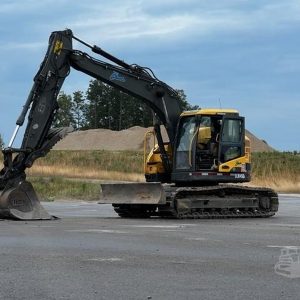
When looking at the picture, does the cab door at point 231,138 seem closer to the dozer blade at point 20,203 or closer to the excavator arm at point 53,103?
the excavator arm at point 53,103

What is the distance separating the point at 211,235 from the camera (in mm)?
14203

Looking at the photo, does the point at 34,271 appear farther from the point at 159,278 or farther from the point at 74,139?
the point at 74,139

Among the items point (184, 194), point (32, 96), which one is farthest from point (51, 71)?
point (184, 194)

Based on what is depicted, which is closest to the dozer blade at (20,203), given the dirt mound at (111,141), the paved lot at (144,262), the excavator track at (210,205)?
the paved lot at (144,262)

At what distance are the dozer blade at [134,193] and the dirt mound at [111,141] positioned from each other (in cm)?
8555

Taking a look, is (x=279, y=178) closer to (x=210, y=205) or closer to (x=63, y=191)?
(x=63, y=191)

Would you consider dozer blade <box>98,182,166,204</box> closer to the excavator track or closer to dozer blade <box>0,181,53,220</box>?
the excavator track

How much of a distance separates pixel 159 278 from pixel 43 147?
1062 cm

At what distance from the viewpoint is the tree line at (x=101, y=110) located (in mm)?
131125

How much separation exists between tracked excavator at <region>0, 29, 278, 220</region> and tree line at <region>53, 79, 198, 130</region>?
106m

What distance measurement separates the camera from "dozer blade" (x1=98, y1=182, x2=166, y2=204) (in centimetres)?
1894

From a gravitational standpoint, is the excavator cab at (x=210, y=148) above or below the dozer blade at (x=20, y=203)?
above

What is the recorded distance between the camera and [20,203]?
17.9 m

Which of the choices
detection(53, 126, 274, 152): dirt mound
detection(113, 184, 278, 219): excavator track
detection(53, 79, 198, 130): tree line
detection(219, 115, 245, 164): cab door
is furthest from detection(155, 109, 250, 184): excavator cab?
detection(53, 79, 198, 130): tree line
